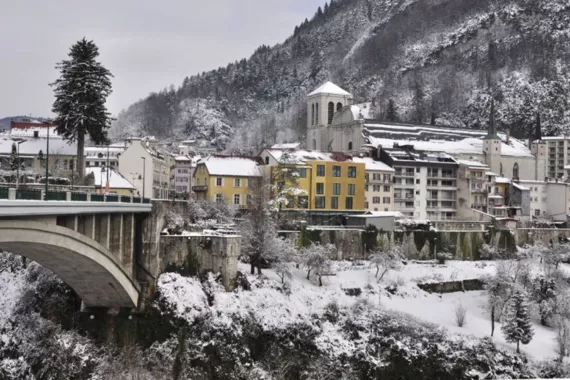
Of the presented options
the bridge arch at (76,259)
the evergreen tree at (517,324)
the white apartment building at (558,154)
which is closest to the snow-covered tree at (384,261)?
the evergreen tree at (517,324)

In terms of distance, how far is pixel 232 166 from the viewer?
6450 cm

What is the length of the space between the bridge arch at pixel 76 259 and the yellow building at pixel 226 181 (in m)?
25.2

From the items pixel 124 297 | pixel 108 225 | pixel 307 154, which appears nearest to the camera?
pixel 108 225

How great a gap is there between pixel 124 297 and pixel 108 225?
6.24 m

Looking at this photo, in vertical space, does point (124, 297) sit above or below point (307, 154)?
below

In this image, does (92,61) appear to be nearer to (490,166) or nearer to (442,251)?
(442,251)

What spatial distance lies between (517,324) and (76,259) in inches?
1123

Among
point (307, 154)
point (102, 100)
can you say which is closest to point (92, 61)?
point (102, 100)

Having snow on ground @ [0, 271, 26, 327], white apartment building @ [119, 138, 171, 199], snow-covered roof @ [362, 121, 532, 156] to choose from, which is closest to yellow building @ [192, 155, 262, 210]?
white apartment building @ [119, 138, 171, 199]

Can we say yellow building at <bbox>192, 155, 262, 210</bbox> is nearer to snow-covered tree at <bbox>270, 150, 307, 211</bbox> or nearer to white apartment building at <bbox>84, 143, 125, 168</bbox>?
snow-covered tree at <bbox>270, 150, 307, 211</bbox>

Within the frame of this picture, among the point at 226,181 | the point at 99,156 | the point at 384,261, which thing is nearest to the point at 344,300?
the point at 384,261

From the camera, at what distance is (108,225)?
105ft

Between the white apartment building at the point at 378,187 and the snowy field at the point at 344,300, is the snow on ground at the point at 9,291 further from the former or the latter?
the white apartment building at the point at 378,187

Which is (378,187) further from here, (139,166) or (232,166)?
(139,166)
